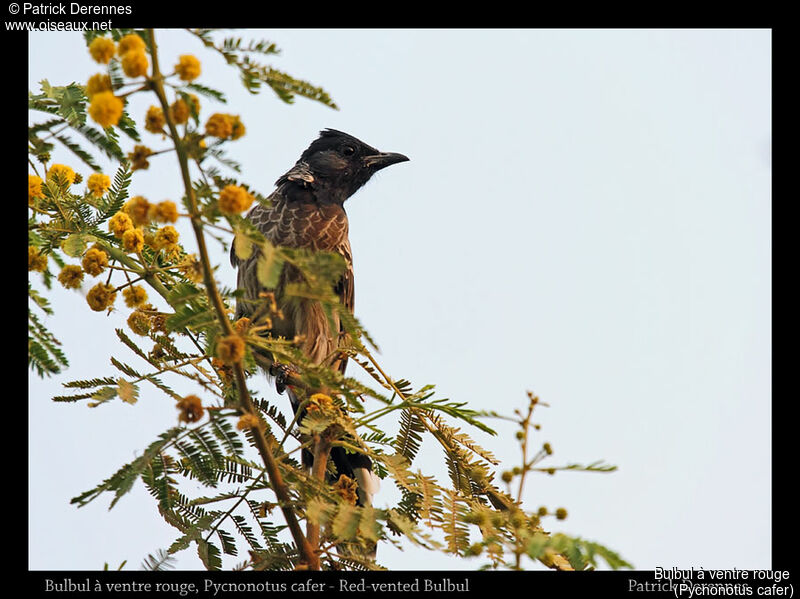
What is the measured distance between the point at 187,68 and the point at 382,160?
14.3ft

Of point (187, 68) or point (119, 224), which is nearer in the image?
point (187, 68)

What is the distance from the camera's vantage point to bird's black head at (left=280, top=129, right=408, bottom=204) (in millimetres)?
6289

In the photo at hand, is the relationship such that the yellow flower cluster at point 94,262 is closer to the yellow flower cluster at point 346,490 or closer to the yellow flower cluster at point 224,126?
the yellow flower cluster at point 224,126

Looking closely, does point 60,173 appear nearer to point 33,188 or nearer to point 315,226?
point 33,188

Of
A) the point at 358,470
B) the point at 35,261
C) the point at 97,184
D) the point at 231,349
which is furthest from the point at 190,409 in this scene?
the point at 358,470

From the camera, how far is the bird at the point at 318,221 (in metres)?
4.93

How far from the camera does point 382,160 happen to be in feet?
21.3

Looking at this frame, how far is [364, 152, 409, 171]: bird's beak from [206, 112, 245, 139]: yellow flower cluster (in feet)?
14.0

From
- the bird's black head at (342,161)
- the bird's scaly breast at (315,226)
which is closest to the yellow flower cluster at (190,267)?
the bird's scaly breast at (315,226)

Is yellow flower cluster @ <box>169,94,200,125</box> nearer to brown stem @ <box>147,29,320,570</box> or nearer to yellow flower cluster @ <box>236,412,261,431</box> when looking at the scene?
brown stem @ <box>147,29,320,570</box>

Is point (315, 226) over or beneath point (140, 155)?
over

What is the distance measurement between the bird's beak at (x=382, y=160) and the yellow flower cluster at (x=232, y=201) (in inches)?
169
